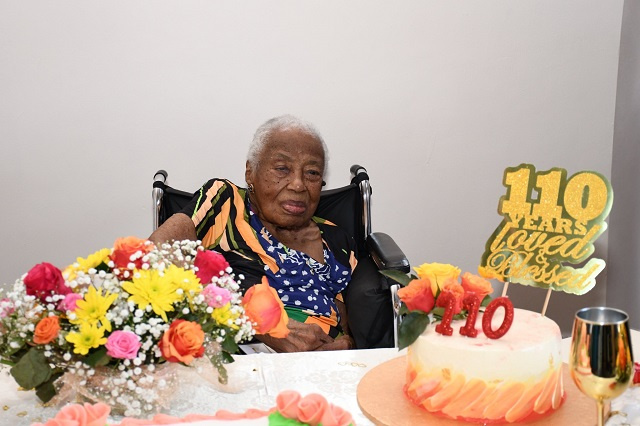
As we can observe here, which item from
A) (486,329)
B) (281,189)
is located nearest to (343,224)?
(281,189)

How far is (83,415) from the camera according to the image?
105 centimetres

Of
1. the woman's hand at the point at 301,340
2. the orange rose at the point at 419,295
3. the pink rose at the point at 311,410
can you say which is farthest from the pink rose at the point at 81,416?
the woman's hand at the point at 301,340

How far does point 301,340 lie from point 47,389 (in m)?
1.03

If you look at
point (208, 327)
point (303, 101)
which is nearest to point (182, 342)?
point (208, 327)

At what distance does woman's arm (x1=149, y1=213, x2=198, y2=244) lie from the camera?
7.50ft

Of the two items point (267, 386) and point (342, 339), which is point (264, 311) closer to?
point (267, 386)

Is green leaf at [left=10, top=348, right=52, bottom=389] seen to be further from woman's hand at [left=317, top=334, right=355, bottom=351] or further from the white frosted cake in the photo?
woman's hand at [left=317, top=334, right=355, bottom=351]

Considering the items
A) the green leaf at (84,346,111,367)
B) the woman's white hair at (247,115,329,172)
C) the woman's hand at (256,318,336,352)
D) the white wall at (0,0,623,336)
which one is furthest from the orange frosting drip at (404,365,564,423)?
the white wall at (0,0,623,336)

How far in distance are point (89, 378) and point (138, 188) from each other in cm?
182

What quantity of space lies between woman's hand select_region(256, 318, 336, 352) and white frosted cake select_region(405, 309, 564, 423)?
2.84ft

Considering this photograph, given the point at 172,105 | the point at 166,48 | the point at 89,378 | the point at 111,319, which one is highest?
the point at 166,48

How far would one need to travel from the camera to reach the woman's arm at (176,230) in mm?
2287

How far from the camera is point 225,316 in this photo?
1365 mm

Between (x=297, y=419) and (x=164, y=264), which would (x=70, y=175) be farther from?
(x=297, y=419)
